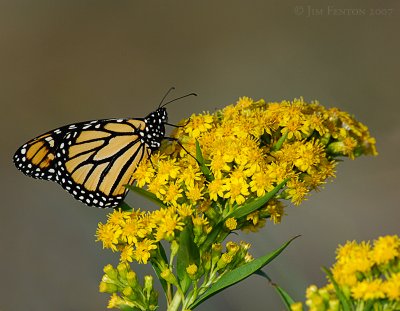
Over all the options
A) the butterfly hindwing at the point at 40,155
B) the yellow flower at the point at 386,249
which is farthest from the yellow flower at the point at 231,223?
the butterfly hindwing at the point at 40,155

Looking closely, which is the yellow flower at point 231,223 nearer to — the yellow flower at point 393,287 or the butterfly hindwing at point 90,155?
the butterfly hindwing at point 90,155

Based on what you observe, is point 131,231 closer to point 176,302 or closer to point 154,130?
point 176,302

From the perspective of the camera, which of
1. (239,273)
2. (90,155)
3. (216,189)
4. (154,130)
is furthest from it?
(90,155)

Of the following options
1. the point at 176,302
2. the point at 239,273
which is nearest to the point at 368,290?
the point at 239,273

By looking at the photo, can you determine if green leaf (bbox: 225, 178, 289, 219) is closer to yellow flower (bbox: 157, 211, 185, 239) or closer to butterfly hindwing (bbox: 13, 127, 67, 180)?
yellow flower (bbox: 157, 211, 185, 239)

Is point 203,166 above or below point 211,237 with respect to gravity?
above

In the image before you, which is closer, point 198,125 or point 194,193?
point 194,193

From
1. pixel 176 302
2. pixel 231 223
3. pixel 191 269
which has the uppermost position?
pixel 231 223

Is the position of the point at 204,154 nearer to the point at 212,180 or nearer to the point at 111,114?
the point at 212,180
